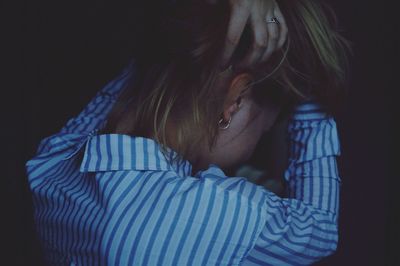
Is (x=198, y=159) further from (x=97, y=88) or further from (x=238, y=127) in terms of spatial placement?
(x=97, y=88)

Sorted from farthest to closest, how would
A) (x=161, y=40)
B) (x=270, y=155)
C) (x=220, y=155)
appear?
(x=270, y=155) < (x=220, y=155) < (x=161, y=40)

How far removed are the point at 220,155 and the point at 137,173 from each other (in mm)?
299

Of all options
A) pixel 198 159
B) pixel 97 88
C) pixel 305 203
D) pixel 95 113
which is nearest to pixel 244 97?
pixel 198 159

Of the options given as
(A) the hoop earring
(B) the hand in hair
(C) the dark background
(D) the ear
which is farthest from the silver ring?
(C) the dark background

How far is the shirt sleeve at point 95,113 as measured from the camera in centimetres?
127

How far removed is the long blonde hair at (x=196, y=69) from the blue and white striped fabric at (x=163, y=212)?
0.22 ft

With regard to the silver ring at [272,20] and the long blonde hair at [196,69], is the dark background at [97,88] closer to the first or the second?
the long blonde hair at [196,69]

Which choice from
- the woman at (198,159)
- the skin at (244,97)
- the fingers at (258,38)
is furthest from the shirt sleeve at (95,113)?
the fingers at (258,38)

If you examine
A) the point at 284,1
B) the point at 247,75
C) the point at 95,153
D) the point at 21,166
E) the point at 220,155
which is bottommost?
the point at 21,166

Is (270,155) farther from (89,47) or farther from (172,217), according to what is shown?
(172,217)

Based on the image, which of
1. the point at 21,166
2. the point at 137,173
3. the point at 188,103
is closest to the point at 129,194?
the point at 137,173

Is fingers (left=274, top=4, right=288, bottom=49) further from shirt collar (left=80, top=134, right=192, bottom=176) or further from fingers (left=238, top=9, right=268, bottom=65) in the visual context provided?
shirt collar (left=80, top=134, right=192, bottom=176)

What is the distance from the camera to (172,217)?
0.90m

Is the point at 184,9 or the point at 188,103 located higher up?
the point at 184,9
